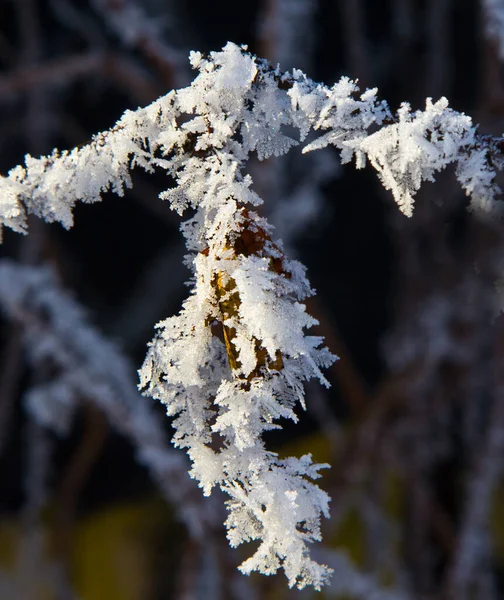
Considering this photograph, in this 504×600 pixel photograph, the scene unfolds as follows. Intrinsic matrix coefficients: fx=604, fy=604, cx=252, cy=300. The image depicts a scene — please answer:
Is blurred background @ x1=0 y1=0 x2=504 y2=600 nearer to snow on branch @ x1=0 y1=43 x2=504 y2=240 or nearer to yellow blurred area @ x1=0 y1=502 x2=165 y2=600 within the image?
yellow blurred area @ x1=0 y1=502 x2=165 y2=600

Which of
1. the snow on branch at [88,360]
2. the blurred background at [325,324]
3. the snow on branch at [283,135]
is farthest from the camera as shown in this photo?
the blurred background at [325,324]

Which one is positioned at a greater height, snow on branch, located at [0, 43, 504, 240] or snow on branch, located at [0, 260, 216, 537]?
snow on branch, located at [0, 260, 216, 537]

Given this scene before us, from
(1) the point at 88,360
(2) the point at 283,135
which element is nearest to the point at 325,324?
(1) the point at 88,360

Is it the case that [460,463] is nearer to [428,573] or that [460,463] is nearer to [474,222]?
[428,573]

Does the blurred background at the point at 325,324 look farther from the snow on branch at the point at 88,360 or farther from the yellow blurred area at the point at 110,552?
the snow on branch at the point at 88,360

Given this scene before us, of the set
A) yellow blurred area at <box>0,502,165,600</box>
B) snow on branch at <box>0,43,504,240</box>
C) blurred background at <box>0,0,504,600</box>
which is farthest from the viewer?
yellow blurred area at <box>0,502,165,600</box>

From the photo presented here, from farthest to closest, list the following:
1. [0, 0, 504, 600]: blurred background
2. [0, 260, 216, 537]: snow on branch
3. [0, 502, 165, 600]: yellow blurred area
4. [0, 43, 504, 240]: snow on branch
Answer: [0, 502, 165, 600]: yellow blurred area
[0, 0, 504, 600]: blurred background
[0, 260, 216, 537]: snow on branch
[0, 43, 504, 240]: snow on branch

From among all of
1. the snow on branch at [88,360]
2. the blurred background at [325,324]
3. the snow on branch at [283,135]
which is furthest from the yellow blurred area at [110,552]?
the snow on branch at [283,135]

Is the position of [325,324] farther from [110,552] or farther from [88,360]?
[110,552]

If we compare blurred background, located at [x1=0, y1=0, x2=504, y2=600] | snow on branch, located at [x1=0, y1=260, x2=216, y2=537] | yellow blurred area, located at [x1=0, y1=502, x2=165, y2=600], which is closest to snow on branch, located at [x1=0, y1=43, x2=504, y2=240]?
snow on branch, located at [x1=0, y1=260, x2=216, y2=537]
